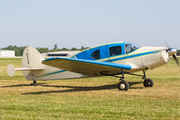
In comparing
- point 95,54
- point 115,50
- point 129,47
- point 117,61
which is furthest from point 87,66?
point 129,47

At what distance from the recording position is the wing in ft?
30.6

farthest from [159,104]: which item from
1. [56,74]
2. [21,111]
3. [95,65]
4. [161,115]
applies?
[56,74]

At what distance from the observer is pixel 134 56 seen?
10742 mm

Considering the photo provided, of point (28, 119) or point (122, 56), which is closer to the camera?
point (28, 119)

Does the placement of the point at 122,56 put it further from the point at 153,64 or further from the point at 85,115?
the point at 85,115

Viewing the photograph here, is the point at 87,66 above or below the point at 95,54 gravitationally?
below

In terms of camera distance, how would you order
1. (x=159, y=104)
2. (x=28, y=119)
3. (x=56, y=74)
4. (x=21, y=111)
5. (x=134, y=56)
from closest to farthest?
(x=28, y=119) → (x=21, y=111) → (x=159, y=104) → (x=134, y=56) → (x=56, y=74)

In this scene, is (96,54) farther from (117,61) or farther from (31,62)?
(31,62)

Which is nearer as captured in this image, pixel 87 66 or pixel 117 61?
pixel 87 66

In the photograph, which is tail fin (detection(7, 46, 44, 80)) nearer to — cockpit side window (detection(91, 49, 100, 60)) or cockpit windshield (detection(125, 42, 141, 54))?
cockpit side window (detection(91, 49, 100, 60))

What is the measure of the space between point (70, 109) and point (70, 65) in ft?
11.8

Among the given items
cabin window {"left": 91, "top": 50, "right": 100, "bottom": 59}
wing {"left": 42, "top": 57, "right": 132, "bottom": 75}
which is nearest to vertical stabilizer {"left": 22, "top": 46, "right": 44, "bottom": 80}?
wing {"left": 42, "top": 57, "right": 132, "bottom": 75}

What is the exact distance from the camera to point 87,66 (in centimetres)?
1023

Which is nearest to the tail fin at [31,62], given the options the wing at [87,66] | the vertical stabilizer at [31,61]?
the vertical stabilizer at [31,61]
